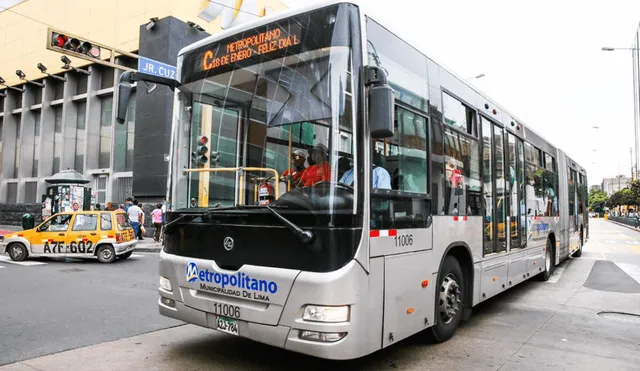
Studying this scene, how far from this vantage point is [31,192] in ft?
94.5

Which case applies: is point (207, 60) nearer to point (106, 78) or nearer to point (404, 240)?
point (404, 240)

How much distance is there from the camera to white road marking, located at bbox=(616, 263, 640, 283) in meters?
11.5

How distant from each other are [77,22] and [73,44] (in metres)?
15.1

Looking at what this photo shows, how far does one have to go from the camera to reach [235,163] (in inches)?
179

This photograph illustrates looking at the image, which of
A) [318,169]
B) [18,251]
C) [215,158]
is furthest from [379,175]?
[18,251]

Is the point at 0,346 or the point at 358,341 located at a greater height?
the point at 358,341

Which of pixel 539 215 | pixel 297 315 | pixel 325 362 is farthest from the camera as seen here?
pixel 539 215

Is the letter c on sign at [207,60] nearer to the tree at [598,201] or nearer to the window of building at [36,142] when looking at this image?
the window of building at [36,142]

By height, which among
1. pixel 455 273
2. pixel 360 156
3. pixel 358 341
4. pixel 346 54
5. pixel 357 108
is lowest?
pixel 358 341

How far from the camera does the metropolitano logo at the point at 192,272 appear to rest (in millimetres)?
4488

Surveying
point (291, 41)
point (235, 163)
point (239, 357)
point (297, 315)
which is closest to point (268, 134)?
point (235, 163)

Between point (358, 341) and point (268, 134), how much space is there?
6.65 ft

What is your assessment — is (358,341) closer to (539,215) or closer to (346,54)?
(346,54)

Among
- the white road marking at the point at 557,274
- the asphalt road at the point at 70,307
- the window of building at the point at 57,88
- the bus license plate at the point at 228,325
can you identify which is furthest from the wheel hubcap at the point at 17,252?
the window of building at the point at 57,88
